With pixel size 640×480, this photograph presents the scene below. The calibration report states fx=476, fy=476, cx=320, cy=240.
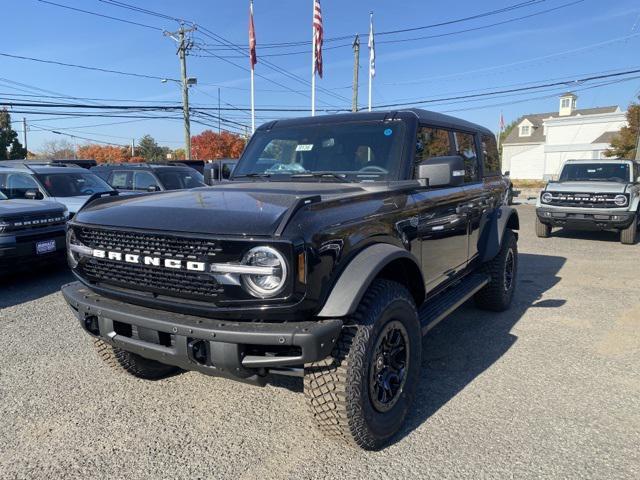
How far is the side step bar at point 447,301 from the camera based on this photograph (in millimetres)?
3297

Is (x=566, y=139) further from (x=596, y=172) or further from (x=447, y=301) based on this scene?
(x=447, y=301)

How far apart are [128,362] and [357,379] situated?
187cm

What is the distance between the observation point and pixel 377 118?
363 cm

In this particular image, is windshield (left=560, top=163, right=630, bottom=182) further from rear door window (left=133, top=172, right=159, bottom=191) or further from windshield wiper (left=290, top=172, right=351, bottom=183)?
rear door window (left=133, top=172, right=159, bottom=191)

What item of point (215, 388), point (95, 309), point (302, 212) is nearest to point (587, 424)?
point (302, 212)

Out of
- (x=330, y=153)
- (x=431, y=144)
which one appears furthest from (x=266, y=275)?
(x=431, y=144)

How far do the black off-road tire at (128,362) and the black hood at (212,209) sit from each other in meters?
1.03

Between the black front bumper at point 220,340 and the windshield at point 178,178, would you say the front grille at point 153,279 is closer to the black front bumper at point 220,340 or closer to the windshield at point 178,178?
the black front bumper at point 220,340

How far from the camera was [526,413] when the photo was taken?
10.1 feet

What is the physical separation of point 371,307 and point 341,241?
39 centimetres

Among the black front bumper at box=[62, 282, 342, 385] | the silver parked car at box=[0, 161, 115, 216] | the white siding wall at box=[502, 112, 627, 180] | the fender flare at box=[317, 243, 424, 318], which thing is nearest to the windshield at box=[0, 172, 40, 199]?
the silver parked car at box=[0, 161, 115, 216]

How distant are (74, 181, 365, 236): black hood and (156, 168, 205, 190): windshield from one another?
838 centimetres

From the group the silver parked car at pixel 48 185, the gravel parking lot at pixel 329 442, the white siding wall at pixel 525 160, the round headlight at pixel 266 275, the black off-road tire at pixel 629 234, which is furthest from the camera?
the white siding wall at pixel 525 160

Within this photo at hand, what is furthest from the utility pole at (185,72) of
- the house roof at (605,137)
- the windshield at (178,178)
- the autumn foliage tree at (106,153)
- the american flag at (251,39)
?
the autumn foliage tree at (106,153)
